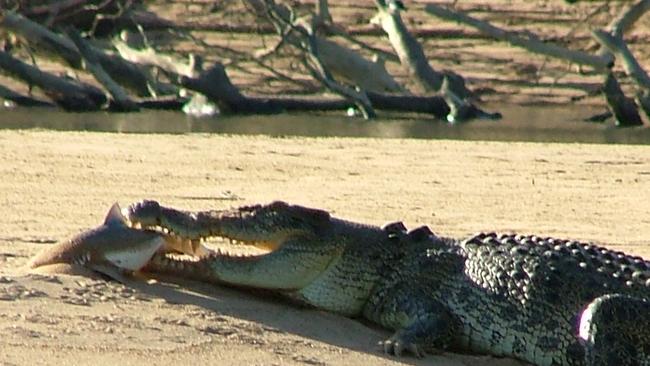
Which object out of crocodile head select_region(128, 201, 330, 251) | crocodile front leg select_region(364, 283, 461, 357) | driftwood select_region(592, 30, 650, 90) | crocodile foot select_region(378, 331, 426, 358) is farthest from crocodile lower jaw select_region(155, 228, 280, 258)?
driftwood select_region(592, 30, 650, 90)

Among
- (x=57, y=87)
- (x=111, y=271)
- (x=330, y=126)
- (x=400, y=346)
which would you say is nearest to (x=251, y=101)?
(x=330, y=126)

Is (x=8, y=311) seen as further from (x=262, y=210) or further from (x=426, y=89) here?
(x=426, y=89)

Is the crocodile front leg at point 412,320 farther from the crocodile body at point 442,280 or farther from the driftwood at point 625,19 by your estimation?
the driftwood at point 625,19

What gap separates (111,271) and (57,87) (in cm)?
1038

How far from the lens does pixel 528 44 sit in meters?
16.4

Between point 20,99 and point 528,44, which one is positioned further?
point 528,44

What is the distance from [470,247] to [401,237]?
0.83ft

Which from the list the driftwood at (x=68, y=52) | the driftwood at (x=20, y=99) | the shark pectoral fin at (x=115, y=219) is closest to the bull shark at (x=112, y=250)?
the shark pectoral fin at (x=115, y=219)

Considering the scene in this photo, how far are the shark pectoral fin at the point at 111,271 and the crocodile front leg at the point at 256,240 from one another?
0.43 ft

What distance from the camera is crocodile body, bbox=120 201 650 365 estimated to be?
5477 mm

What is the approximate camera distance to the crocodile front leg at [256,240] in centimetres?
550

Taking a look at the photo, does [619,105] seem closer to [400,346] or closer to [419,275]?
[419,275]

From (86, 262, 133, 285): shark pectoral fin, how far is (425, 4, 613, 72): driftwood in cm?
1067

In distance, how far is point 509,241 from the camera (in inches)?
229
